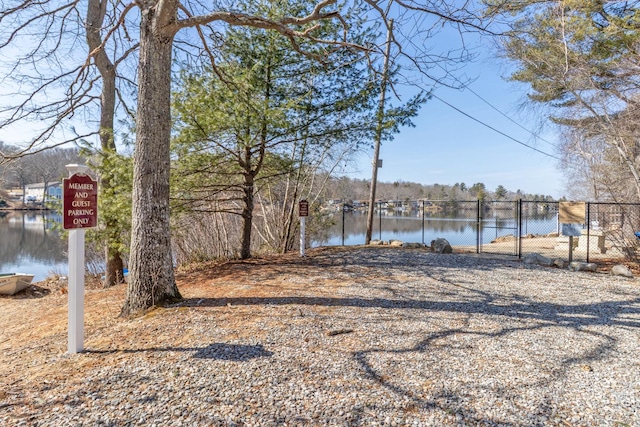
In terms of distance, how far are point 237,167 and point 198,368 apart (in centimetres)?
469

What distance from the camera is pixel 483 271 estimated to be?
621 cm

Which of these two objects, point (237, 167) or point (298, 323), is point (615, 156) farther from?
point (298, 323)

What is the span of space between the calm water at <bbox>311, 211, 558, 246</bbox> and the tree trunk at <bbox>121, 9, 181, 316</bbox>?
29.8 ft

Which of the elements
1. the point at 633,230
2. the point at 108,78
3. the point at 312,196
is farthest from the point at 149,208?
the point at 633,230

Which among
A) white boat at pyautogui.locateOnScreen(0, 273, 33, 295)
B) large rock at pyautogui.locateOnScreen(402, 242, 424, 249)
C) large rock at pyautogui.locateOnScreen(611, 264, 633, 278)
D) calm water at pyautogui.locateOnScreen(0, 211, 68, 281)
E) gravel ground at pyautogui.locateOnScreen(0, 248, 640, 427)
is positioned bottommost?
calm water at pyautogui.locateOnScreen(0, 211, 68, 281)

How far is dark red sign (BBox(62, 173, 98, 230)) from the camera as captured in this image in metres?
2.68

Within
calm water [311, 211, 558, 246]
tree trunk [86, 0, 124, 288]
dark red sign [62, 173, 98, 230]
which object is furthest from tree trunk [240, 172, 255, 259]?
calm water [311, 211, 558, 246]

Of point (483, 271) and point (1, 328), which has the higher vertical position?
point (483, 271)

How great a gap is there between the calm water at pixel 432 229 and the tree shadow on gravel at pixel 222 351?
9.88m

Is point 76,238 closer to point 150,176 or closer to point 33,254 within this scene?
point 150,176

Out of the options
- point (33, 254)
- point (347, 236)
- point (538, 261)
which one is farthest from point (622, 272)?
point (33, 254)

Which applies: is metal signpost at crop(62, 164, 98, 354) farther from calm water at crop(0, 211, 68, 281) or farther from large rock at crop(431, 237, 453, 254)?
calm water at crop(0, 211, 68, 281)

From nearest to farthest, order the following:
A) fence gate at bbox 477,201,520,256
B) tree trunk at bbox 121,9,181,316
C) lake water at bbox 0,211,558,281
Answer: tree trunk at bbox 121,9,181,316 → fence gate at bbox 477,201,520,256 → lake water at bbox 0,211,558,281

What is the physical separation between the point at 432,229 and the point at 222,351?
20.0 metres
